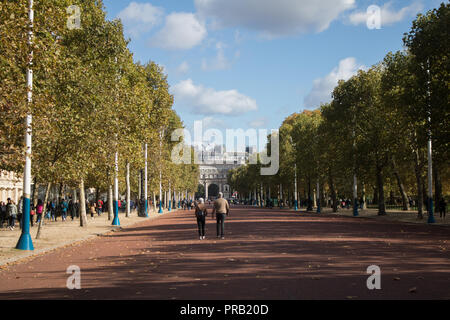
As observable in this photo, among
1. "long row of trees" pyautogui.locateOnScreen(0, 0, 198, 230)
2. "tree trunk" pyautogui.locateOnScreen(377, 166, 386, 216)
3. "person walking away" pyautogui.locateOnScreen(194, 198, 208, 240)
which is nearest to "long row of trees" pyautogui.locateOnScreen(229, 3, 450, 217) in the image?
"tree trunk" pyautogui.locateOnScreen(377, 166, 386, 216)

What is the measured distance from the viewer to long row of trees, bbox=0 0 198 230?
1761 cm

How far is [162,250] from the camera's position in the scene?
18812 mm

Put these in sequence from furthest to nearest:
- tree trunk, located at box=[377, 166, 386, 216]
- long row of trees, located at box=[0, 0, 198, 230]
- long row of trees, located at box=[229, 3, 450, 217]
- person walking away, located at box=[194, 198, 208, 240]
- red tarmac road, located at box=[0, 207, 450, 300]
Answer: tree trunk, located at box=[377, 166, 386, 216]
long row of trees, located at box=[229, 3, 450, 217]
person walking away, located at box=[194, 198, 208, 240]
long row of trees, located at box=[0, 0, 198, 230]
red tarmac road, located at box=[0, 207, 450, 300]

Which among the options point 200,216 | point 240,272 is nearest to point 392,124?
point 200,216

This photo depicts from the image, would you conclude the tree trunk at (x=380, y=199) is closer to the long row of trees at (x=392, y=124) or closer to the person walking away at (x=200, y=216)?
the long row of trees at (x=392, y=124)

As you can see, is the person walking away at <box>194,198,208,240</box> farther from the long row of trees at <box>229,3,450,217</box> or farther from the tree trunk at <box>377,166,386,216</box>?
the tree trunk at <box>377,166,386,216</box>

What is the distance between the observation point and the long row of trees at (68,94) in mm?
17609

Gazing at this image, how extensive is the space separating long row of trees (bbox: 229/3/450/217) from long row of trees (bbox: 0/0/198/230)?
1770 cm

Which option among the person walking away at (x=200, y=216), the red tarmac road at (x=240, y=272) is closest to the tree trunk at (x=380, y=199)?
the person walking away at (x=200, y=216)

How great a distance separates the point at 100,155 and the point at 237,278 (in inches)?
805

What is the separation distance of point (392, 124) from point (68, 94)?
1118 inches

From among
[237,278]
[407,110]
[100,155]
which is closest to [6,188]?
[100,155]
